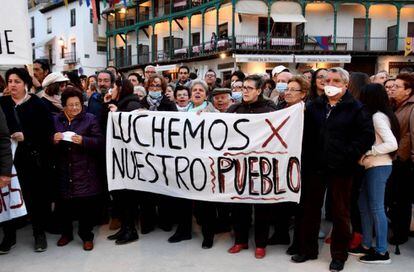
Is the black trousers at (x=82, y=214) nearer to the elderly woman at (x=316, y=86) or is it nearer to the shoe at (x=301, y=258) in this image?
the shoe at (x=301, y=258)

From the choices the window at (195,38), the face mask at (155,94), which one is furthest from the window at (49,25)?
the face mask at (155,94)

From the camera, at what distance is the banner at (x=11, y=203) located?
4559 mm

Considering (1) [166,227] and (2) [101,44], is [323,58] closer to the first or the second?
(2) [101,44]

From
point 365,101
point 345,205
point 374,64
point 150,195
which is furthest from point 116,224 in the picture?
point 374,64

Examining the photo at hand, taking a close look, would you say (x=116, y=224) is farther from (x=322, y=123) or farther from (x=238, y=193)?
(x=322, y=123)

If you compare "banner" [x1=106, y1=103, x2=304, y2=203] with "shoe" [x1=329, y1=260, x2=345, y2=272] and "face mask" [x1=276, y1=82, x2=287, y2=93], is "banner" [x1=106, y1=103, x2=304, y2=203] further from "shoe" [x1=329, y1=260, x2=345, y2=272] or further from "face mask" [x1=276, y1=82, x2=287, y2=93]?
"face mask" [x1=276, y1=82, x2=287, y2=93]

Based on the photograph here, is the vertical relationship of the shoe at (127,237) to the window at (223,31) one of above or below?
below

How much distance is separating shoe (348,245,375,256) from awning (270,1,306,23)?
25.1 meters

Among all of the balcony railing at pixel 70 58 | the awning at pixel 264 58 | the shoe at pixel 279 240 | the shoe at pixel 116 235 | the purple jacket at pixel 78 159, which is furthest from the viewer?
the balcony railing at pixel 70 58

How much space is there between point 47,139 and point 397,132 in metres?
3.79

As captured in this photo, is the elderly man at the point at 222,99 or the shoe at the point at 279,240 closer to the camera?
the shoe at the point at 279,240

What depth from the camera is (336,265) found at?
4.28 metres

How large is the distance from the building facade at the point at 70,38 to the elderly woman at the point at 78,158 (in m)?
34.3

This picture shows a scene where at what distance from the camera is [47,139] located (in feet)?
16.3
